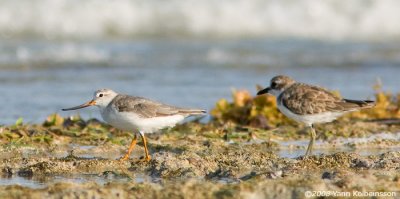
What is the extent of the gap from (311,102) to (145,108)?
1626 mm

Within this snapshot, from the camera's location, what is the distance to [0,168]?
6.43m

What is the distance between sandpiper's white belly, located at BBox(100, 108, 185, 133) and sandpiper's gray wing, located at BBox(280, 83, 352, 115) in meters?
1.22

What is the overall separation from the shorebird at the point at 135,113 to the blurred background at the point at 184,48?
231 cm

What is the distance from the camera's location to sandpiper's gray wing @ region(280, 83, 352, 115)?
25.1 feet

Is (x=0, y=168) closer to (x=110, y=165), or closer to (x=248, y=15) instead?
(x=110, y=165)

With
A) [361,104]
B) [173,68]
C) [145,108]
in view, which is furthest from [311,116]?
[173,68]

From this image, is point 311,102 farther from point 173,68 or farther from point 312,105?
point 173,68

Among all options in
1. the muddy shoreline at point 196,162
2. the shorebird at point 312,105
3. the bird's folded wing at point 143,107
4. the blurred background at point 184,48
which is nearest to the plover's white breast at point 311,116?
the shorebird at point 312,105

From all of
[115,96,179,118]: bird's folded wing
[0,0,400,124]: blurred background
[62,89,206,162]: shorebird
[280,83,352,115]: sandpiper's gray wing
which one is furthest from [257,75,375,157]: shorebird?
[0,0,400,124]: blurred background

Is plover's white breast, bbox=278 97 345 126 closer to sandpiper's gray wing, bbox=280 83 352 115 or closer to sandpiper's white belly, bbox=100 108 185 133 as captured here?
sandpiper's gray wing, bbox=280 83 352 115

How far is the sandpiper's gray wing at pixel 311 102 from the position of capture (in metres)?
7.65

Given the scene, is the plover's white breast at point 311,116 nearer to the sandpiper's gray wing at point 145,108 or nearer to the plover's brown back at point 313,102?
the plover's brown back at point 313,102

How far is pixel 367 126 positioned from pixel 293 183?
366cm

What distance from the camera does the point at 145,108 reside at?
7.24m
